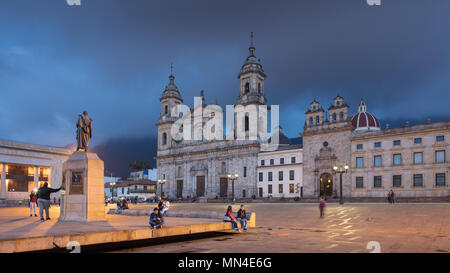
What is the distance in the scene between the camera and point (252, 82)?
64000 millimetres

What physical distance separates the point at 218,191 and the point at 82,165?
2034 inches

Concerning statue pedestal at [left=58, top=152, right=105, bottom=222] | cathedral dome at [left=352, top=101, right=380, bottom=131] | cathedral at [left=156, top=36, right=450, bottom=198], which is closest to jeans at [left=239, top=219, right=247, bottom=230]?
statue pedestal at [left=58, top=152, right=105, bottom=222]

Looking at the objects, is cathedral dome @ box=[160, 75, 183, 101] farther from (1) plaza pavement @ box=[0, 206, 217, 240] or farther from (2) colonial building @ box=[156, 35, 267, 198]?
(1) plaza pavement @ box=[0, 206, 217, 240]

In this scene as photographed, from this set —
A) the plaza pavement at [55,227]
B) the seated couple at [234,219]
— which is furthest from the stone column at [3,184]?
the seated couple at [234,219]

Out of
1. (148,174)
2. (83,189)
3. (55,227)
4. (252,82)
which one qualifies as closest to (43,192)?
(83,189)

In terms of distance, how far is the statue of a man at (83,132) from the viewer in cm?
1441

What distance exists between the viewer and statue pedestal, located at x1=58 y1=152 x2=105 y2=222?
13391mm

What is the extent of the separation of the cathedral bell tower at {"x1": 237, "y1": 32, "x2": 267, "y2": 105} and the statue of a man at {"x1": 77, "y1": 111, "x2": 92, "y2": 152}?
49100mm

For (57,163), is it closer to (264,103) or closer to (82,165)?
(264,103)

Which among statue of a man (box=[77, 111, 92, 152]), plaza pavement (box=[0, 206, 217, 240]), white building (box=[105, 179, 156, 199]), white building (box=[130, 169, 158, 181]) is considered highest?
statue of a man (box=[77, 111, 92, 152])

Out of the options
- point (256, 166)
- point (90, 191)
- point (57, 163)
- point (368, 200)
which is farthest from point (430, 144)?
point (57, 163)

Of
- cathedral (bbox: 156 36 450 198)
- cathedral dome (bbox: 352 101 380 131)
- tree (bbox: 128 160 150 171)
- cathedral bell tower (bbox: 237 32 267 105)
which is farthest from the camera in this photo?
tree (bbox: 128 160 150 171)

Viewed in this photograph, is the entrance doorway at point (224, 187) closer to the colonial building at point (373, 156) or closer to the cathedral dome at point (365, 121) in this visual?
the colonial building at point (373, 156)
